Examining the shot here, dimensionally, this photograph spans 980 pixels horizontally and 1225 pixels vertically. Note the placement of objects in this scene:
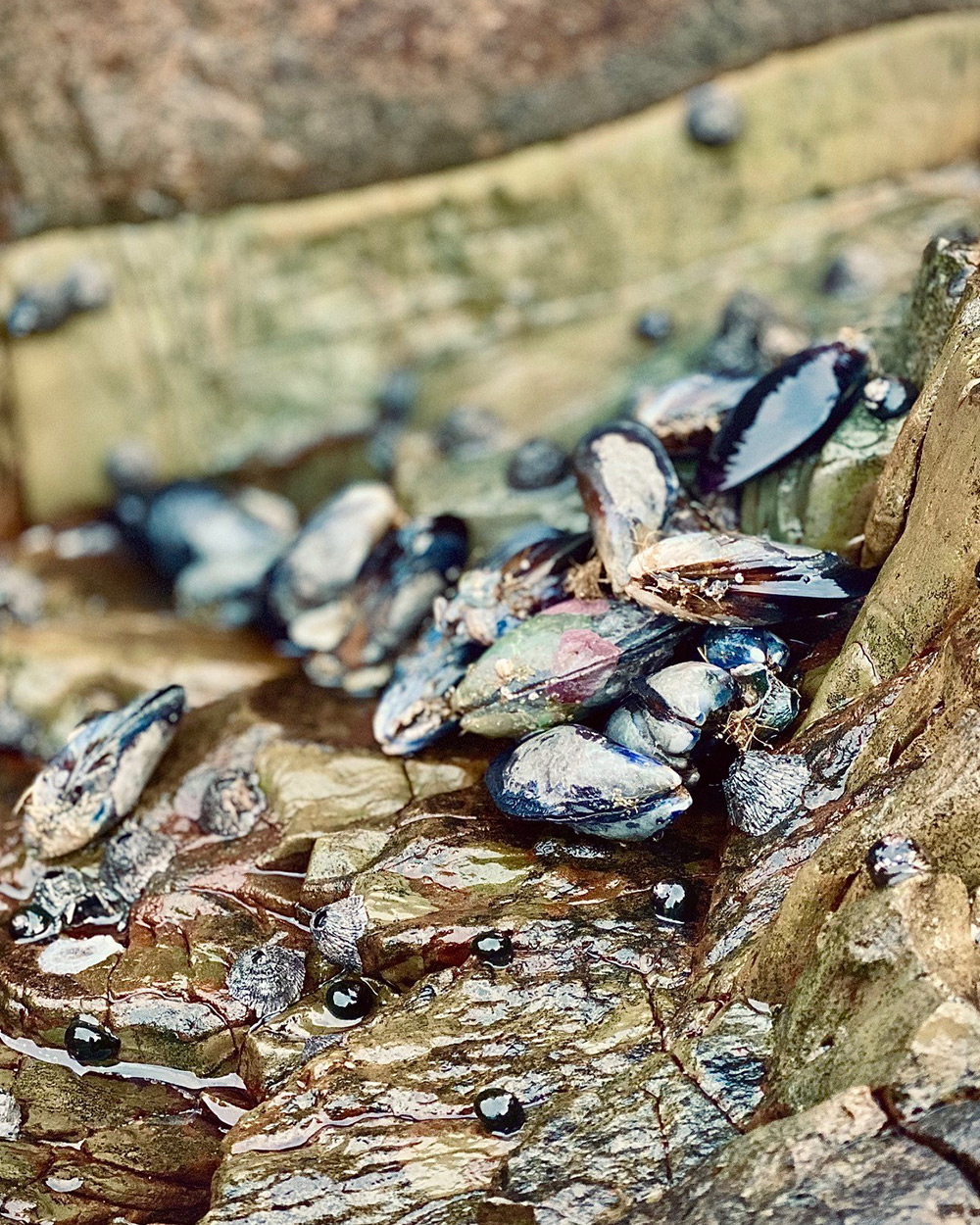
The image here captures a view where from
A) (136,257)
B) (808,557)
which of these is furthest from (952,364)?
(136,257)

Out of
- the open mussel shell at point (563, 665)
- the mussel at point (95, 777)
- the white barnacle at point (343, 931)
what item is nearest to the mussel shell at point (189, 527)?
the mussel at point (95, 777)

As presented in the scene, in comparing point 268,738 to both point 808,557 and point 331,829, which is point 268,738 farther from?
point 808,557

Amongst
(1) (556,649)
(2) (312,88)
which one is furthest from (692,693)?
(2) (312,88)

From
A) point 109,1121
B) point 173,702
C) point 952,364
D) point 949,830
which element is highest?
point 952,364

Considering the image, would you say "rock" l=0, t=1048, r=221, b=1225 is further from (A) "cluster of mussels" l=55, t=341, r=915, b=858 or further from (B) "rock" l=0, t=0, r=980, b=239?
(B) "rock" l=0, t=0, r=980, b=239

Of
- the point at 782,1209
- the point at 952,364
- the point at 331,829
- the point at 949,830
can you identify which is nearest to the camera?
the point at 782,1209

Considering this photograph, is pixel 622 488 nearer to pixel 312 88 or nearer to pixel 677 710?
pixel 677 710

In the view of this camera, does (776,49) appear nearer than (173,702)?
No

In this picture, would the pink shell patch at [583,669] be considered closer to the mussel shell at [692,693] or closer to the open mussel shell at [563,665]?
the open mussel shell at [563,665]
